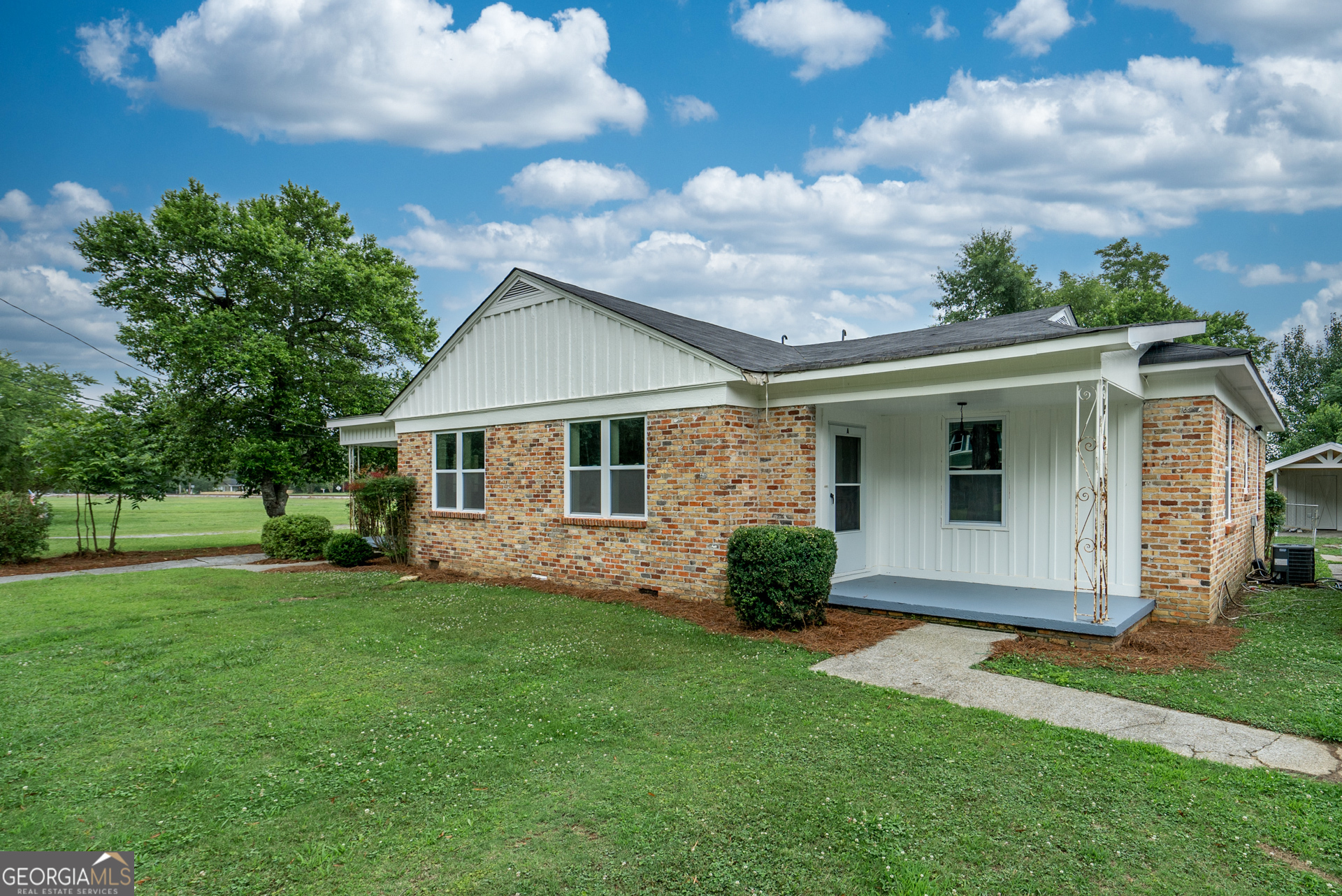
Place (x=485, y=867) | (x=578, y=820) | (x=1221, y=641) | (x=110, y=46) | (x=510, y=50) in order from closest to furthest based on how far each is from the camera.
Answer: (x=485, y=867)
(x=578, y=820)
(x=1221, y=641)
(x=510, y=50)
(x=110, y=46)

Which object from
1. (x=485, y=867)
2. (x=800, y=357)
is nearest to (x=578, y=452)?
(x=800, y=357)

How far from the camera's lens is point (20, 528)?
46.4 feet

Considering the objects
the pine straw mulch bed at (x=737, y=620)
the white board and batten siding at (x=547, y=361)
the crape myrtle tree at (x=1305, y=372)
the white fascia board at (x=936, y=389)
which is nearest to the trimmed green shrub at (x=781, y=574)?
the pine straw mulch bed at (x=737, y=620)

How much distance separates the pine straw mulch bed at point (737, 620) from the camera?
6754 millimetres

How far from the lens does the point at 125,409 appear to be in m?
18.2

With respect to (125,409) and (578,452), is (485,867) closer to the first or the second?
(578,452)

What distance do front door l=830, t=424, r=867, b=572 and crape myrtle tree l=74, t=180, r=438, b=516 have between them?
15.5m

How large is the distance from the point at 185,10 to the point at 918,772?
1834 centimetres

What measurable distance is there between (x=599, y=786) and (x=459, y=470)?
32.5ft

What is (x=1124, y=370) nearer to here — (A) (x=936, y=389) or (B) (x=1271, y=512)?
(A) (x=936, y=389)

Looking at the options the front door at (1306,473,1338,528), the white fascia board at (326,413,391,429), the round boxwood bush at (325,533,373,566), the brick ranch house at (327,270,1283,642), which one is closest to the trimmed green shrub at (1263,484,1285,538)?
the brick ranch house at (327,270,1283,642)

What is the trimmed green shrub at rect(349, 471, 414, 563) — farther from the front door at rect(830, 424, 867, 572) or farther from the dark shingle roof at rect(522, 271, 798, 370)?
the front door at rect(830, 424, 867, 572)

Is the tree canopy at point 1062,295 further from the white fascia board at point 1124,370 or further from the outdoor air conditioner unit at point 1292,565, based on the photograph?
the white fascia board at point 1124,370
